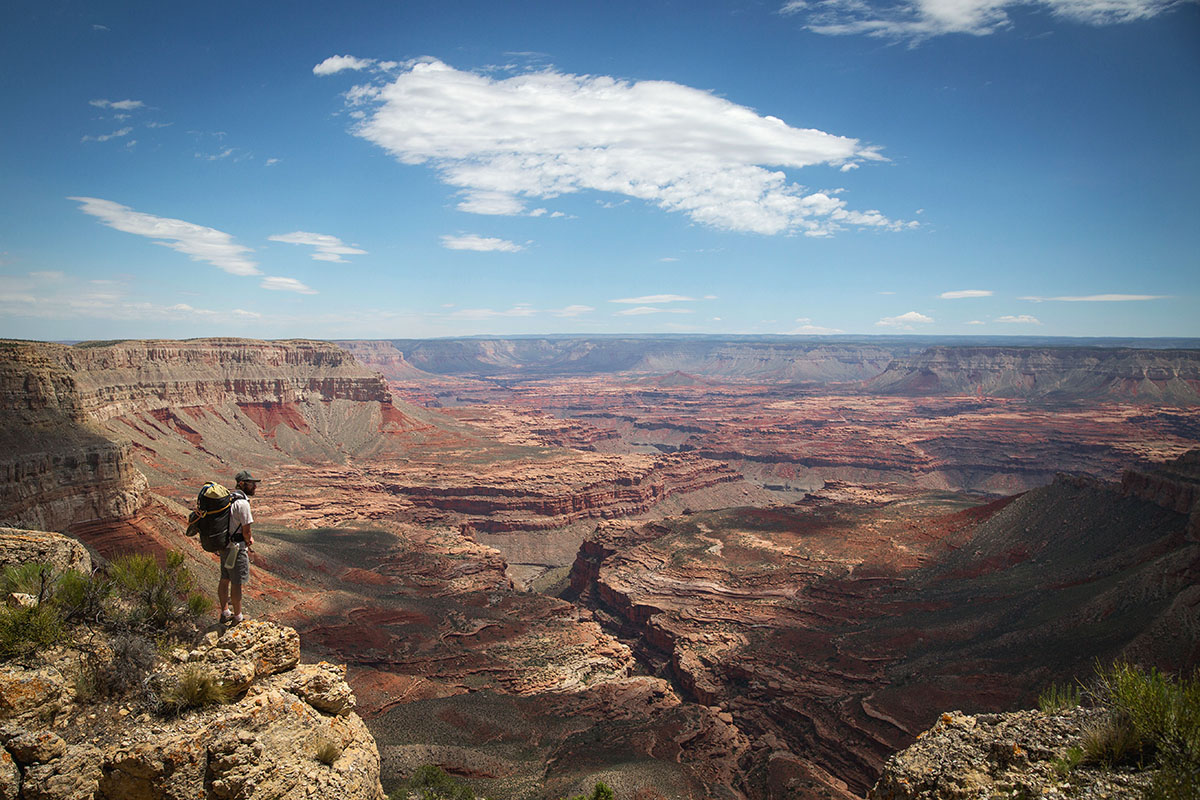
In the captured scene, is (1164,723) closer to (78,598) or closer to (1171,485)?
(78,598)

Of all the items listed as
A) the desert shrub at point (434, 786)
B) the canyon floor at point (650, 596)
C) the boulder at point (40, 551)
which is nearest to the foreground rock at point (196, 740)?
the boulder at point (40, 551)

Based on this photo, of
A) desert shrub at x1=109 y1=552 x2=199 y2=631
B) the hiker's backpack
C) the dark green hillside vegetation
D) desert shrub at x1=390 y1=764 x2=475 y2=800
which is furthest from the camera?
desert shrub at x1=390 y1=764 x2=475 y2=800

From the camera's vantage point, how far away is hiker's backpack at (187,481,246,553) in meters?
10.9

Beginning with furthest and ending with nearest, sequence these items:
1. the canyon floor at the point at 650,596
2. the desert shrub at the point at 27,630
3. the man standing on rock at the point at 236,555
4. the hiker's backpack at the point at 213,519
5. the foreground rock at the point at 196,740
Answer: the canyon floor at the point at 650,596
the man standing on rock at the point at 236,555
the hiker's backpack at the point at 213,519
the desert shrub at the point at 27,630
the foreground rock at the point at 196,740

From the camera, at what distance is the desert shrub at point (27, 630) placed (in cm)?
924

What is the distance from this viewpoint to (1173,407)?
526ft

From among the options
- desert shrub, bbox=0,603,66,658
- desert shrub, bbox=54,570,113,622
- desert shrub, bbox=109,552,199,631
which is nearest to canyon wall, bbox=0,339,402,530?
desert shrub, bbox=109,552,199,631

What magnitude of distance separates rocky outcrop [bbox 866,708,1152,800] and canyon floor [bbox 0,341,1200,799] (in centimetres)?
1717

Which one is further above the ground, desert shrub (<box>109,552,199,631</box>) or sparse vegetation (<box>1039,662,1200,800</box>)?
desert shrub (<box>109,552,199,631</box>)

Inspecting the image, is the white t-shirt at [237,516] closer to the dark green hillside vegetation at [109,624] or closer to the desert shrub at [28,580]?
the dark green hillside vegetation at [109,624]

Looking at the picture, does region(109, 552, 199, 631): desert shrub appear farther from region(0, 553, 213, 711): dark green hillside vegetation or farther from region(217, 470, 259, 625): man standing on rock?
region(217, 470, 259, 625): man standing on rock

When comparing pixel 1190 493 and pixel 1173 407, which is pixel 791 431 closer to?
pixel 1173 407

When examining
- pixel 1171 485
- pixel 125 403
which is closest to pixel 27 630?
pixel 1171 485

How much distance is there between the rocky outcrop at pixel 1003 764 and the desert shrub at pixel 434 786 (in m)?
15.0
